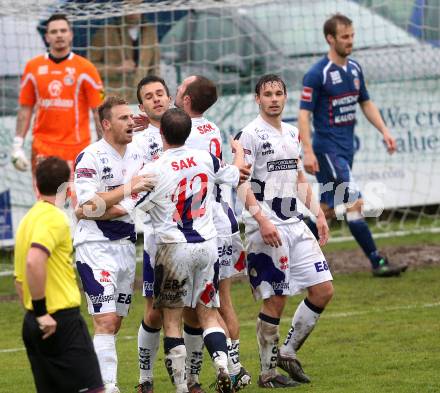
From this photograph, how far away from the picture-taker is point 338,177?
11.5 metres

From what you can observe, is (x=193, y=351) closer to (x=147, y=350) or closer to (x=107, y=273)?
(x=147, y=350)

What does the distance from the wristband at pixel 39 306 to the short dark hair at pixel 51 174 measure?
58cm

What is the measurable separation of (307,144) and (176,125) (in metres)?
4.09

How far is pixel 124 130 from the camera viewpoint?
752cm

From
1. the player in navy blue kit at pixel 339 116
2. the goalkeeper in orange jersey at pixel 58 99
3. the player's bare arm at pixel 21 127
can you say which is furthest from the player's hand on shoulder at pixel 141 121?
the goalkeeper in orange jersey at pixel 58 99

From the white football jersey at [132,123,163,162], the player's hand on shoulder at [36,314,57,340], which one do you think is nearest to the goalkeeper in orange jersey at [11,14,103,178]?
the white football jersey at [132,123,163,162]

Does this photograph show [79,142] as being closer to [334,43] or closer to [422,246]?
[334,43]

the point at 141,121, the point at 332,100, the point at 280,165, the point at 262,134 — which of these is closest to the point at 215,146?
the point at 262,134

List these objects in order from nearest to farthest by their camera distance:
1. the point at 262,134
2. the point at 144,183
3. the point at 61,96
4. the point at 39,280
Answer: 1. the point at 39,280
2. the point at 144,183
3. the point at 262,134
4. the point at 61,96

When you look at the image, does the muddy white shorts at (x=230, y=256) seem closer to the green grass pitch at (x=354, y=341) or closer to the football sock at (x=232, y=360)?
the football sock at (x=232, y=360)

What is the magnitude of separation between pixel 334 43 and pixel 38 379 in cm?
629

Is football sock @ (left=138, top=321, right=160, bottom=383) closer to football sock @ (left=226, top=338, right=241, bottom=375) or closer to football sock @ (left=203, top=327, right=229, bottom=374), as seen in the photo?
football sock @ (left=226, top=338, right=241, bottom=375)

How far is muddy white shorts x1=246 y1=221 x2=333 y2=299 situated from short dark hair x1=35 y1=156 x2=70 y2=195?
2.17 m

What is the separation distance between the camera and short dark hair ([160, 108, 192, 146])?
23.2 ft
